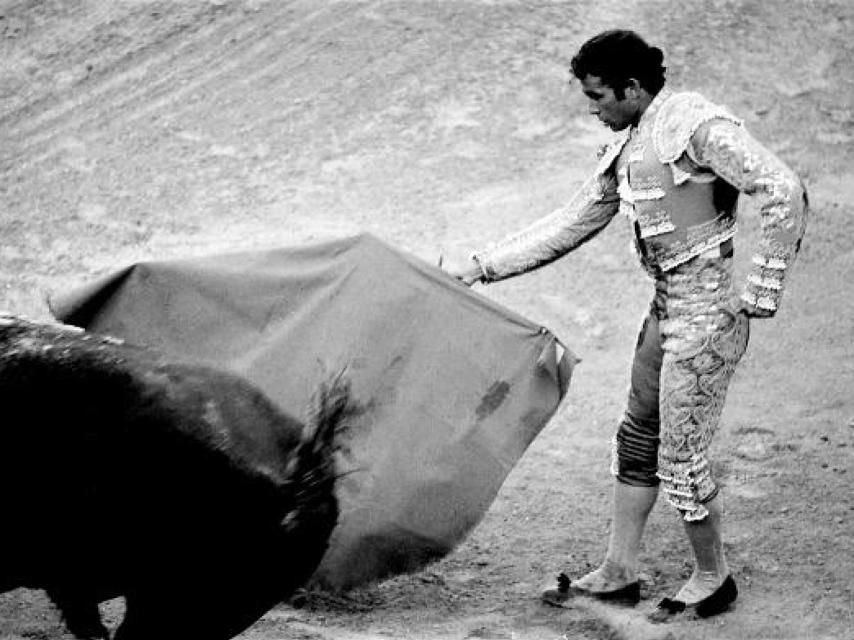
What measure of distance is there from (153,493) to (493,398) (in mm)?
1372

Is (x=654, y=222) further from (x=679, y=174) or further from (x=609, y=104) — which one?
(x=609, y=104)

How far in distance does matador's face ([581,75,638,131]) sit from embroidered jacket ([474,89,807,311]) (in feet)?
0.15

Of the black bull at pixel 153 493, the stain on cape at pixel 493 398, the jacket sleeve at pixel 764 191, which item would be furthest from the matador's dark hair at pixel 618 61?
the black bull at pixel 153 493

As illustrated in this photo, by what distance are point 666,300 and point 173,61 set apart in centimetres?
613

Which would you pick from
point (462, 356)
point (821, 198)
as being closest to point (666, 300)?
point (462, 356)

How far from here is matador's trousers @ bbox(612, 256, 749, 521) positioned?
4.11 meters

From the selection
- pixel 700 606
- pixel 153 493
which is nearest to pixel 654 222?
pixel 700 606

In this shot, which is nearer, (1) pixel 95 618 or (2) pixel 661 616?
(1) pixel 95 618

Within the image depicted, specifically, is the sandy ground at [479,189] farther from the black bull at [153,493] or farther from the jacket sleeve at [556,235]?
the jacket sleeve at [556,235]

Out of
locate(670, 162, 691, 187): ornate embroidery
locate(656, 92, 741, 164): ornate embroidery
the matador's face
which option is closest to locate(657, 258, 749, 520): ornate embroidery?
locate(670, 162, 691, 187): ornate embroidery

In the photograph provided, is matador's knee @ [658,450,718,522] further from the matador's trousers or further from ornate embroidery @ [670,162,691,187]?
ornate embroidery @ [670,162,691,187]

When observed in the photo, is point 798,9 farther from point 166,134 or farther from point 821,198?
point 166,134

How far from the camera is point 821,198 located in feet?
26.2

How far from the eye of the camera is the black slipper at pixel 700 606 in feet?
14.6
